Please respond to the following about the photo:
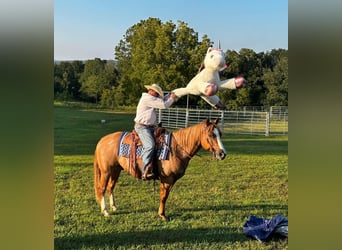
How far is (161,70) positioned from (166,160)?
550 mm

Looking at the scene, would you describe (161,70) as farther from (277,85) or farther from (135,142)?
(277,85)

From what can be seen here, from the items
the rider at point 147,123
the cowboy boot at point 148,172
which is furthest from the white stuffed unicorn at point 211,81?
the cowboy boot at point 148,172

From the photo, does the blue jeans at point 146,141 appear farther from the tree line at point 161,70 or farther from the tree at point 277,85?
the tree at point 277,85

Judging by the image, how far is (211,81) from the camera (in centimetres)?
207

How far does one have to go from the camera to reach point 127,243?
2.23 meters

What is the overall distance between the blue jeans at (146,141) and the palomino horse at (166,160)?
0.06 metres

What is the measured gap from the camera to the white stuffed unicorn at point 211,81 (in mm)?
2039

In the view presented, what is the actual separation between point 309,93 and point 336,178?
0.47m

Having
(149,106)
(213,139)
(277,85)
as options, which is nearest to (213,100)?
(213,139)

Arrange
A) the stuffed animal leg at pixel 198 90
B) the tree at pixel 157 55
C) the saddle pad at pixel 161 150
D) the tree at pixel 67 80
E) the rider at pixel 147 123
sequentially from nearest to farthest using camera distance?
the stuffed animal leg at pixel 198 90
the rider at pixel 147 123
the saddle pad at pixel 161 150
the tree at pixel 157 55
the tree at pixel 67 80

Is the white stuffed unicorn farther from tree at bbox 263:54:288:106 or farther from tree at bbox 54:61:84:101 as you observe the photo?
tree at bbox 54:61:84:101

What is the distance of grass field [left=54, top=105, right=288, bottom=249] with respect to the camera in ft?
7.40

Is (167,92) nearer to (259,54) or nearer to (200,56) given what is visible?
(200,56)

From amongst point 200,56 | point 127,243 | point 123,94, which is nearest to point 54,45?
point 123,94
